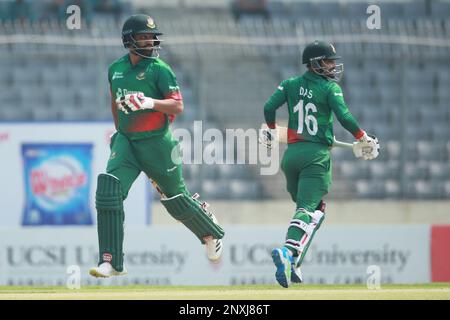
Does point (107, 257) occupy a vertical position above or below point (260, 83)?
below

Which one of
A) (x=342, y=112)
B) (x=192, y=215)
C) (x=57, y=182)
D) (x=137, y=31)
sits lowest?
(x=192, y=215)

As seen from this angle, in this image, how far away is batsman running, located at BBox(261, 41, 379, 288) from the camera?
34.5 ft

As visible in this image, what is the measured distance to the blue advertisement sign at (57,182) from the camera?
15.2m

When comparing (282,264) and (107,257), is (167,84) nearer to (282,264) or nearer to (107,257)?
(107,257)

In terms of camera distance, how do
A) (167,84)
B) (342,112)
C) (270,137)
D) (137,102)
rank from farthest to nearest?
(270,137), (342,112), (167,84), (137,102)

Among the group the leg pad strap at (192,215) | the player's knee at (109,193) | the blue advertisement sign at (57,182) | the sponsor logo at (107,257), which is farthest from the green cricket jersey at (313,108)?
the blue advertisement sign at (57,182)

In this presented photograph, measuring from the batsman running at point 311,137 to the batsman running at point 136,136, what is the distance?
995 mm

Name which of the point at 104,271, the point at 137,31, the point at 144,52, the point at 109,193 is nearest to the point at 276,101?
the point at 144,52

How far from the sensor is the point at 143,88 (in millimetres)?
10109

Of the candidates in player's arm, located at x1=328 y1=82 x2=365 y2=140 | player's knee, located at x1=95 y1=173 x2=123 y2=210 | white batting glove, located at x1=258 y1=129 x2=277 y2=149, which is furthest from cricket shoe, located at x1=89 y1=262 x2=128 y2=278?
player's arm, located at x1=328 y1=82 x2=365 y2=140

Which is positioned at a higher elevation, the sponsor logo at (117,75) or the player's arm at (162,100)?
the sponsor logo at (117,75)

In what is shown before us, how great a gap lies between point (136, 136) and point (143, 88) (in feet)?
1.29

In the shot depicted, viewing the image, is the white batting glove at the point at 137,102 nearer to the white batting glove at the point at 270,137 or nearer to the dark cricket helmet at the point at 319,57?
the white batting glove at the point at 270,137

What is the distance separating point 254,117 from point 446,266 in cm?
332
